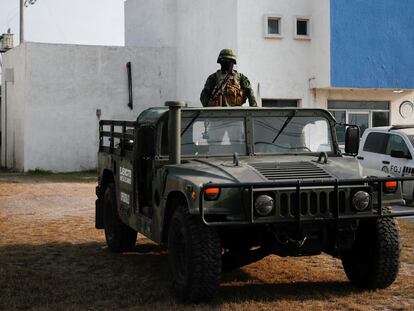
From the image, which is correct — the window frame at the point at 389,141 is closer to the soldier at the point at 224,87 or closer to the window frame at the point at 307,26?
the soldier at the point at 224,87

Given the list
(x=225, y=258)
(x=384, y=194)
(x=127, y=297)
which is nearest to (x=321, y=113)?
(x=384, y=194)

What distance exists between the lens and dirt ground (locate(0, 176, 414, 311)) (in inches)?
273

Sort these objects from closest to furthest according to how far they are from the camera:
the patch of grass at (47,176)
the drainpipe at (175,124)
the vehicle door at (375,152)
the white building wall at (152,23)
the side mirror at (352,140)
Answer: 1. the drainpipe at (175,124)
2. the side mirror at (352,140)
3. the vehicle door at (375,152)
4. the patch of grass at (47,176)
5. the white building wall at (152,23)

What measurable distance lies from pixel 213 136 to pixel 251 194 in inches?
60.4

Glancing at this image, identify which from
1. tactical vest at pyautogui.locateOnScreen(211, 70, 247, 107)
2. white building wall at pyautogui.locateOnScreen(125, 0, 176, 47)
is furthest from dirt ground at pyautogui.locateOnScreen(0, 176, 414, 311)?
white building wall at pyautogui.locateOnScreen(125, 0, 176, 47)

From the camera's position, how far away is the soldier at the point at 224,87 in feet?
29.1

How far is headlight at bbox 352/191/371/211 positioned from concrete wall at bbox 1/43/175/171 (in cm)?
2052

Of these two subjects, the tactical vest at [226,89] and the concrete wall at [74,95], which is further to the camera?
the concrete wall at [74,95]

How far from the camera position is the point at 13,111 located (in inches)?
1132

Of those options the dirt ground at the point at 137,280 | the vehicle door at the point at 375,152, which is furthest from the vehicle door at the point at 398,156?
the dirt ground at the point at 137,280

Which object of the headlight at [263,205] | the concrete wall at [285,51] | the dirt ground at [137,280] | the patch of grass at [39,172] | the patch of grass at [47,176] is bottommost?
the dirt ground at [137,280]

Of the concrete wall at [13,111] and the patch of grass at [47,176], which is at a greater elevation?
the concrete wall at [13,111]

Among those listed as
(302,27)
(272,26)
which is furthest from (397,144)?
(302,27)

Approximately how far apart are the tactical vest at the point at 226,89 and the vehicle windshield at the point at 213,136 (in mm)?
1015
